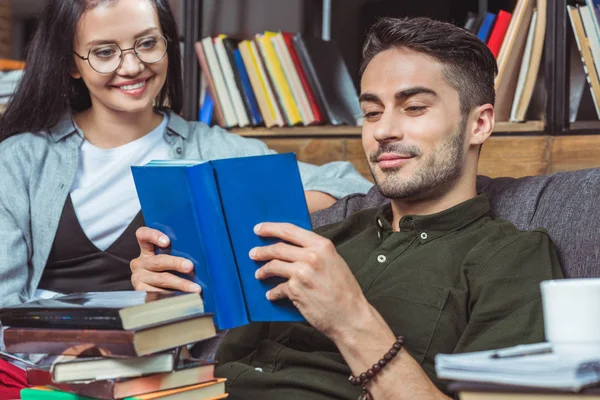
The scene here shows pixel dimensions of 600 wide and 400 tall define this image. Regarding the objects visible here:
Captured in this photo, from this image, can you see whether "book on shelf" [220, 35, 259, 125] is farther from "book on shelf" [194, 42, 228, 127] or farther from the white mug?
the white mug

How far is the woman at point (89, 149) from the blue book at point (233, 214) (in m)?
0.77

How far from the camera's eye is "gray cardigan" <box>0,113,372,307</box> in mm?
2082

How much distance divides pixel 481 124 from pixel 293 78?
3.45ft

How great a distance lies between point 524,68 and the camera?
220cm

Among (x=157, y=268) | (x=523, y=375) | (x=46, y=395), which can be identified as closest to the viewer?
(x=523, y=375)

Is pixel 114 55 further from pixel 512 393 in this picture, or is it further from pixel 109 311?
pixel 512 393

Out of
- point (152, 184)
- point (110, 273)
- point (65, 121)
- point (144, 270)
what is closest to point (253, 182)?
point (152, 184)

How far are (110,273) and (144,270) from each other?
0.71 meters

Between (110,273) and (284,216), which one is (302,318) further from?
(110,273)

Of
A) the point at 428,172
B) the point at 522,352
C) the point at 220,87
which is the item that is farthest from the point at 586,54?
the point at 522,352

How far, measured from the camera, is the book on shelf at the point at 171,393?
46.0 inches

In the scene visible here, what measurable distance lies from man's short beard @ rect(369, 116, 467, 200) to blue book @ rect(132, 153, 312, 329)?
12.2 inches

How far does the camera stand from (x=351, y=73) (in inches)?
115

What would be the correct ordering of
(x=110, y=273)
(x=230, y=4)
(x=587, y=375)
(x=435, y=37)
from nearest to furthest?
(x=587, y=375) → (x=435, y=37) → (x=110, y=273) → (x=230, y=4)
